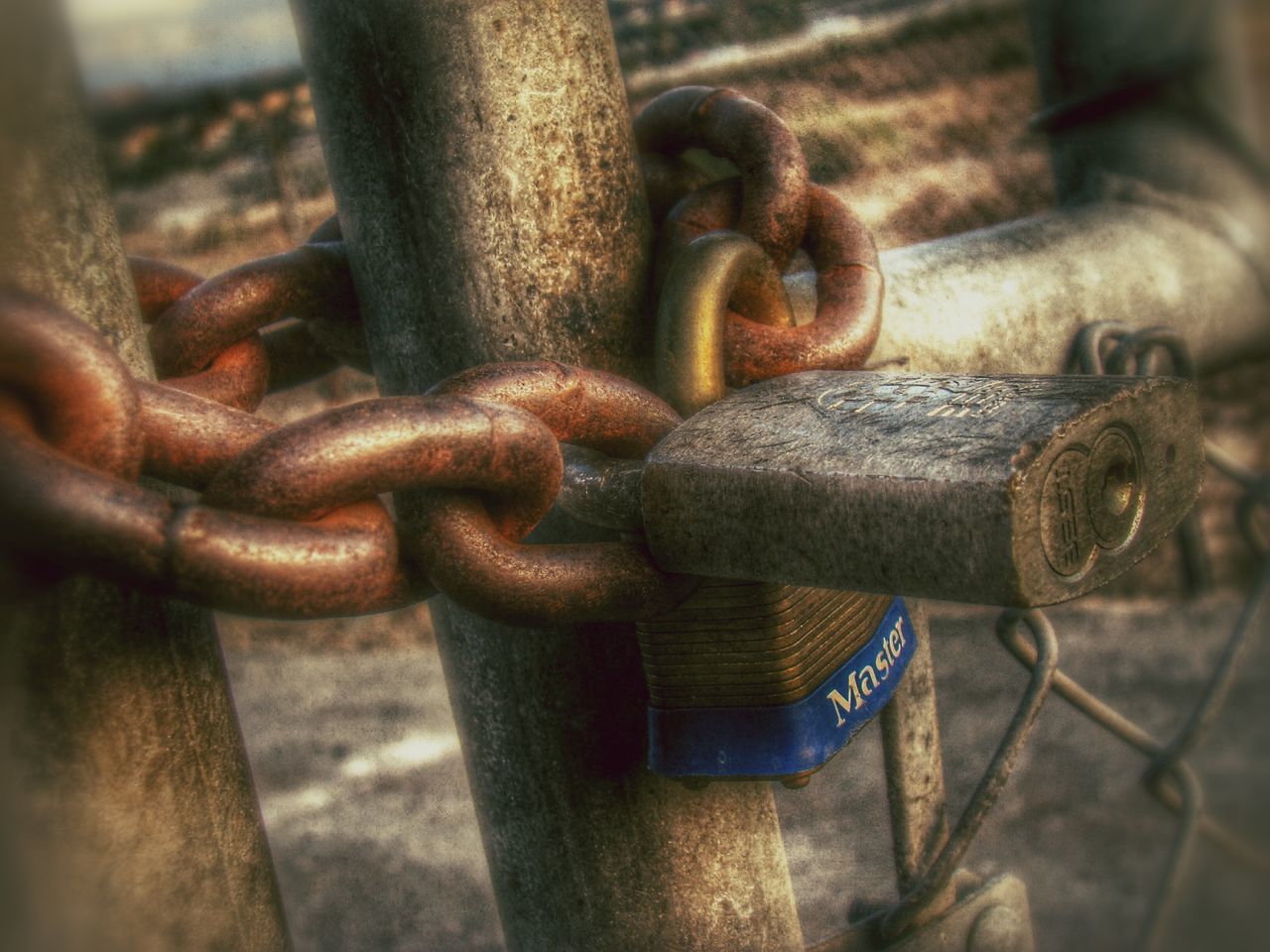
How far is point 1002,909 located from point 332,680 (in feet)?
6.11

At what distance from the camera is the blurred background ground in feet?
4.94

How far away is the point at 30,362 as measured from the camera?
319 millimetres

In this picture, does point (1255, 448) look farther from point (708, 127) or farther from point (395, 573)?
point (395, 573)

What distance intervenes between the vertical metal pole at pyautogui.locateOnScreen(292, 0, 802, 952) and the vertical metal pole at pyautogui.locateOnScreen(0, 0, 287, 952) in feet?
0.44

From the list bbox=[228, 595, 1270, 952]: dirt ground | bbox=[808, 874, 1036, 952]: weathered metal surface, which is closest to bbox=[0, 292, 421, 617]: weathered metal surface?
bbox=[808, 874, 1036, 952]: weathered metal surface

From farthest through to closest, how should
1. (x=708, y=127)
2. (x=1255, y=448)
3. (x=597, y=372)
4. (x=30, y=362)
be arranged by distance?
(x=1255, y=448) → (x=708, y=127) → (x=597, y=372) → (x=30, y=362)

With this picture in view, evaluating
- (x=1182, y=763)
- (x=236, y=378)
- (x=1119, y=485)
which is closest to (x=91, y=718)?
(x=236, y=378)

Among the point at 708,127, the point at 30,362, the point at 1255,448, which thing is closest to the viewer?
the point at 30,362

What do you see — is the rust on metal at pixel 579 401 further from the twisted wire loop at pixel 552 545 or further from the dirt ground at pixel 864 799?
the dirt ground at pixel 864 799

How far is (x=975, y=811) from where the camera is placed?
0.59 metres

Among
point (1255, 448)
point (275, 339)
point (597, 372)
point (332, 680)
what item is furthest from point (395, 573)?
point (1255, 448)

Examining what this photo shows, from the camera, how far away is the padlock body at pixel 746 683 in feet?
1.57

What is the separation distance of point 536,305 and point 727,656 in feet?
0.57

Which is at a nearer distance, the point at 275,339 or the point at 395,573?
the point at 395,573
